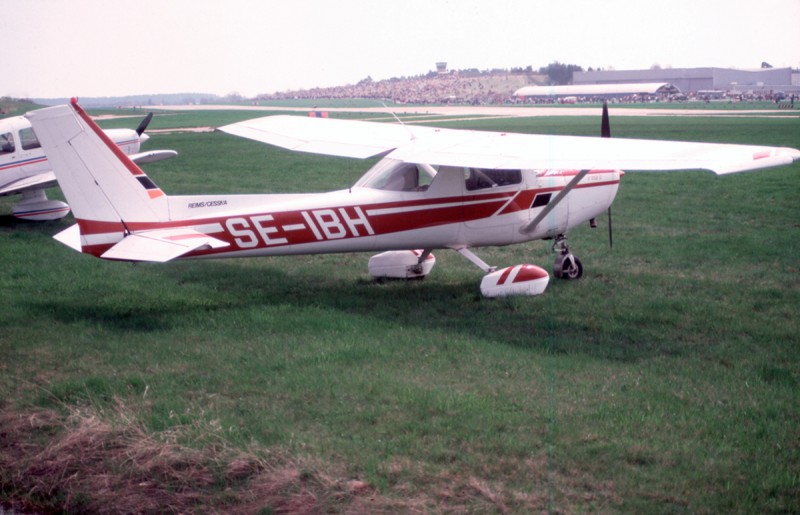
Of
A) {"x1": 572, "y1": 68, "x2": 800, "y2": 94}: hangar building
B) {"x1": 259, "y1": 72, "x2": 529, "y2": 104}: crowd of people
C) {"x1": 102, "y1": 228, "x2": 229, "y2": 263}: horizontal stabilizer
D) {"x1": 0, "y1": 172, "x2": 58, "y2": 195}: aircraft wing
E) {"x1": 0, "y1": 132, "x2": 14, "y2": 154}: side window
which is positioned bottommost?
{"x1": 102, "y1": 228, "x2": 229, "y2": 263}: horizontal stabilizer

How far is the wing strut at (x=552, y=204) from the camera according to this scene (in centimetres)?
909

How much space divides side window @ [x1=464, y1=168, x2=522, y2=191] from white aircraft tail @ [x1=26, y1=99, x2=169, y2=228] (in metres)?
3.71

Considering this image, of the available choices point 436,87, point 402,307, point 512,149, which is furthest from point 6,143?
point 436,87

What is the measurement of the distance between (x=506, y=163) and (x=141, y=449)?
500 cm

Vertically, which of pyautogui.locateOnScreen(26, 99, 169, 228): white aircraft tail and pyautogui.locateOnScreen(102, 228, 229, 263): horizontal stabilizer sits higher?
pyautogui.locateOnScreen(26, 99, 169, 228): white aircraft tail

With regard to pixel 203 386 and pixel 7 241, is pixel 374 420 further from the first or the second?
pixel 7 241

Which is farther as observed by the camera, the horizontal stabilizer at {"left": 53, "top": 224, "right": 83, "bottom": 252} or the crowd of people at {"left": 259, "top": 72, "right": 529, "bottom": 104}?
the crowd of people at {"left": 259, "top": 72, "right": 529, "bottom": 104}

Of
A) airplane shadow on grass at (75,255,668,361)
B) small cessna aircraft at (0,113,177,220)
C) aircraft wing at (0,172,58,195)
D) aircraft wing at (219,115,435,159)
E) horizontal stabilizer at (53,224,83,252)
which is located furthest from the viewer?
small cessna aircraft at (0,113,177,220)

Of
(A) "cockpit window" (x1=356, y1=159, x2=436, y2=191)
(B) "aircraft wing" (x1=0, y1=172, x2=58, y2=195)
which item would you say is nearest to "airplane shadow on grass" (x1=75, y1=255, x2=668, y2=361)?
(A) "cockpit window" (x1=356, y1=159, x2=436, y2=191)

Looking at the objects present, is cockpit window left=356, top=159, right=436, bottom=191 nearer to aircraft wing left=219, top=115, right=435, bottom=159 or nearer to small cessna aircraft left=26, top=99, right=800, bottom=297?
small cessna aircraft left=26, top=99, right=800, bottom=297

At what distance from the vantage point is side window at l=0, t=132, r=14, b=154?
15.5 metres

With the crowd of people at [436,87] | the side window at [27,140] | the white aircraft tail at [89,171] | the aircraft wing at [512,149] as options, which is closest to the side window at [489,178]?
the aircraft wing at [512,149]

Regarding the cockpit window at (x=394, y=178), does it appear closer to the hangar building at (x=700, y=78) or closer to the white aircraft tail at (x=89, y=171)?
the white aircraft tail at (x=89, y=171)

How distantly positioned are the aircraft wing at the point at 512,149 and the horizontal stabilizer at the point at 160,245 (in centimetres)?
245
